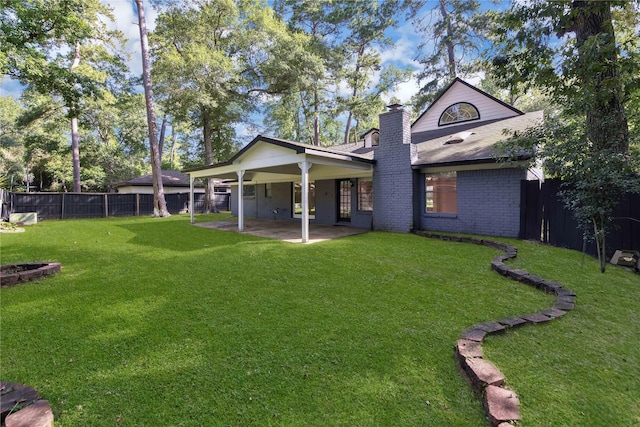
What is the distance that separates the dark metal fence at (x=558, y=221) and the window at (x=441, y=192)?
6.13 feet

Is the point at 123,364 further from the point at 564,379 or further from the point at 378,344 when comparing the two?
the point at 564,379

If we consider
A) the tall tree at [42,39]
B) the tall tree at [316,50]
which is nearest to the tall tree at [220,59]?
the tall tree at [316,50]

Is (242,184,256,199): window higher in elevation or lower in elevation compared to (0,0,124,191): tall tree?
lower

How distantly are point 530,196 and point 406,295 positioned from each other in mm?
5871

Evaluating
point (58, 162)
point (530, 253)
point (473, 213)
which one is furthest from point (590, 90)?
point (58, 162)

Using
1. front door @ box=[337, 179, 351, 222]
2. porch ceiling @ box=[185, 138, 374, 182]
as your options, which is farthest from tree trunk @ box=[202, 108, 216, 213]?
front door @ box=[337, 179, 351, 222]

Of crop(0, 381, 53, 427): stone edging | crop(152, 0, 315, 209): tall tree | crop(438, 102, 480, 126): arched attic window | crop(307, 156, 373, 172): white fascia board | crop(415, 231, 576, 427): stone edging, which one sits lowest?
crop(0, 381, 53, 427): stone edging

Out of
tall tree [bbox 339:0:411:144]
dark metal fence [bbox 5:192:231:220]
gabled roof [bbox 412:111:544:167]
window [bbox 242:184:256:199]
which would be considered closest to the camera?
gabled roof [bbox 412:111:544:167]

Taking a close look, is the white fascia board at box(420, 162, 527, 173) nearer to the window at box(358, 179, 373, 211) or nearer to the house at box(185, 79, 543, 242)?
the house at box(185, 79, 543, 242)

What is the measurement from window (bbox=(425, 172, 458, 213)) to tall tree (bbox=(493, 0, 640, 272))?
2830 millimetres

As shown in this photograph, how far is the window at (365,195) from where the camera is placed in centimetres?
1096

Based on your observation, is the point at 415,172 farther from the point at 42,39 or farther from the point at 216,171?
the point at 42,39

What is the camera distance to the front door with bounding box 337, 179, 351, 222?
11766mm

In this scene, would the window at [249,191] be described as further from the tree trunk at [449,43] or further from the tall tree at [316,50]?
the tree trunk at [449,43]
